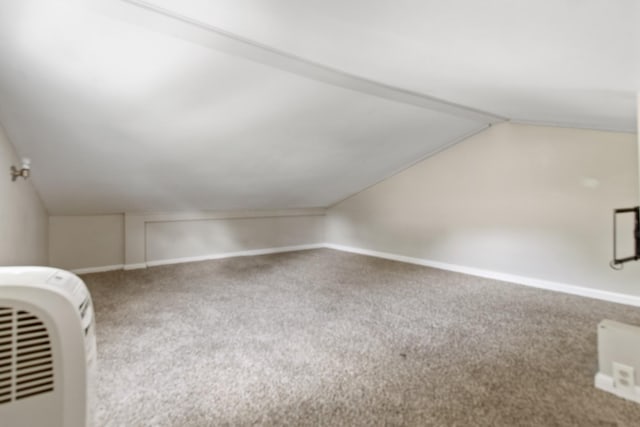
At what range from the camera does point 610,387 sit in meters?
1.50

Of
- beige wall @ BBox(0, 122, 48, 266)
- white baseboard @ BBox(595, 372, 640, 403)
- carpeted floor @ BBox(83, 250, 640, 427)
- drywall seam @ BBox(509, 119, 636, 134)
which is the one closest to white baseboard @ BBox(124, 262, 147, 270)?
carpeted floor @ BBox(83, 250, 640, 427)

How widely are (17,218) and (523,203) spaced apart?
14.3 feet

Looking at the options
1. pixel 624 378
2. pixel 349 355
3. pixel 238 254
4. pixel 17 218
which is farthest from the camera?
pixel 238 254

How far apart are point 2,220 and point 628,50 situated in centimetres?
316

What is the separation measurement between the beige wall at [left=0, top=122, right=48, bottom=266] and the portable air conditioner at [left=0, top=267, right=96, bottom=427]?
1384mm

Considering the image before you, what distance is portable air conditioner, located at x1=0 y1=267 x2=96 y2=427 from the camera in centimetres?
86

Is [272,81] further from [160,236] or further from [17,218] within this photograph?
[160,236]

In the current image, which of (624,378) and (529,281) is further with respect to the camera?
(529,281)

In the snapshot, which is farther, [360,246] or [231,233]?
[360,246]

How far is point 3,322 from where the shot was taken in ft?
2.82

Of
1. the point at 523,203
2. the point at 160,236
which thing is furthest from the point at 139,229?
the point at 523,203

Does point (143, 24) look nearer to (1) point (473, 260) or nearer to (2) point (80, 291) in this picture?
(2) point (80, 291)

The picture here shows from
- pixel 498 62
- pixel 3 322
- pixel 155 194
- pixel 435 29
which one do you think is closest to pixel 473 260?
pixel 498 62

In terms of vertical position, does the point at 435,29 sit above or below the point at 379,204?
above
